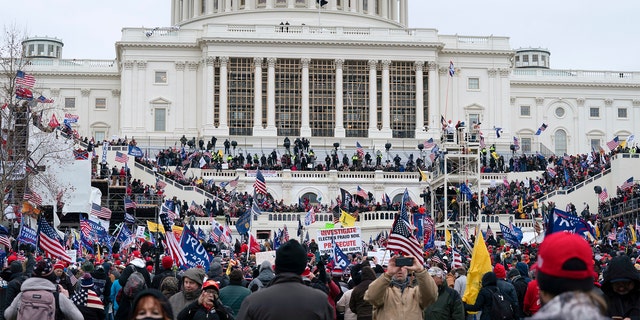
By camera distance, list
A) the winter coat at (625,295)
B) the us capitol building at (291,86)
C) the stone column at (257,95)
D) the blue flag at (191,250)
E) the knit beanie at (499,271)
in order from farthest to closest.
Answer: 1. the us capitol building at (291,86)
2. the stone column at (257,95)
3. the blue flag at (191,250)
4. the knit beanie at (499,271)
5. the winter coat at (625,295)

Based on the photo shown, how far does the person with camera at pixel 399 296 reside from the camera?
1176 centimetres

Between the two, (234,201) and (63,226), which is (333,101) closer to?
(234,201)

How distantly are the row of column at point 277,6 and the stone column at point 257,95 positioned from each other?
10.7 m

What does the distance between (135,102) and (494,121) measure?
27242mm

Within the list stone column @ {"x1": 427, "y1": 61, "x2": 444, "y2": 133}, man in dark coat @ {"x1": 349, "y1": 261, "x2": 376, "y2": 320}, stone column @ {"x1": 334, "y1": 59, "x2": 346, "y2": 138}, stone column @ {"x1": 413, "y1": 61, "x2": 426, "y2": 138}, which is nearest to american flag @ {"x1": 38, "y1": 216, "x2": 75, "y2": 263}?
man in dark coat @ {"x1": 349, "y1": 261, "x2": 376, "y2": 320}

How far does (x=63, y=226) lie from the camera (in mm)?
54250

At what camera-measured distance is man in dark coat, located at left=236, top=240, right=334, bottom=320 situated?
925 cm

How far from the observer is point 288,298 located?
9.30 metres

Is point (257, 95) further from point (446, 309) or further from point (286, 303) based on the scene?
point (286, 303)

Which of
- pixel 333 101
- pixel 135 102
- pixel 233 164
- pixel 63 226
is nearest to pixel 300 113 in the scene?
pixel 333 101

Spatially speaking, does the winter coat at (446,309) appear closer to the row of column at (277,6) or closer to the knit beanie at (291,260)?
the knit beanie at (291,260)

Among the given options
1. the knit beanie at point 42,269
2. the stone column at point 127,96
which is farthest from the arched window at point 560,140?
the knit beanie at point 42,269

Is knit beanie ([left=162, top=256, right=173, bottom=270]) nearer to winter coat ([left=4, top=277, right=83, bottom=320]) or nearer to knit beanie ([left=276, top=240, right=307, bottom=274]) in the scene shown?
winter coat ([left=4, top=277, right=83, bottom=320])

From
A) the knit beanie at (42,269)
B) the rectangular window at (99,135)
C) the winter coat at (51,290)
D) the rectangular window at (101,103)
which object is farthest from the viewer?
the rectangular window at (101,103)
